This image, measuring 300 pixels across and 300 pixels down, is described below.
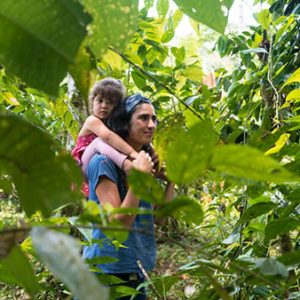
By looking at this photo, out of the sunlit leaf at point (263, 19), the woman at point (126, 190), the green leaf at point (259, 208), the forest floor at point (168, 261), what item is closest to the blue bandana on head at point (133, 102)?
the woman at point (126, 190)

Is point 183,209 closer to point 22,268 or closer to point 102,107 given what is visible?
point 22,268

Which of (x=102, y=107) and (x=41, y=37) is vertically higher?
(x=41, y=37)

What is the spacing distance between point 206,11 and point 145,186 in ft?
0.45

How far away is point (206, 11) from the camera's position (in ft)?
1.02

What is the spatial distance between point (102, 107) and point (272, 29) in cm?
54

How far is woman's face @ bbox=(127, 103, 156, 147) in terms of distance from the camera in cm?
126

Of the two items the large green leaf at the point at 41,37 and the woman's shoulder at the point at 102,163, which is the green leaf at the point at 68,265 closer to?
the large green leaf at the point at 41,37

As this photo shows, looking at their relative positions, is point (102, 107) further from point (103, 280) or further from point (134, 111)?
point (103, 280)

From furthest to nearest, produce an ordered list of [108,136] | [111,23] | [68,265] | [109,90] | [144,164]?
[109,90] < [108,136] < [144,164] < [111,23] < [68,265]

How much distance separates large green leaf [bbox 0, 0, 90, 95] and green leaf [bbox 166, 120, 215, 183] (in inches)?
3.5

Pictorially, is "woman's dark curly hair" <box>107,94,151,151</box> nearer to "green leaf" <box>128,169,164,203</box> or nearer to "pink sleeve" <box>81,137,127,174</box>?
"pink sleeve" <box>81,137,127,174</box>

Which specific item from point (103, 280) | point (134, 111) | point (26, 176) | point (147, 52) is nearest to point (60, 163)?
point (26, 176)

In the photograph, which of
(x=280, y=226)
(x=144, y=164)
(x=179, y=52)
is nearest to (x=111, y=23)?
(x=280, y=226)

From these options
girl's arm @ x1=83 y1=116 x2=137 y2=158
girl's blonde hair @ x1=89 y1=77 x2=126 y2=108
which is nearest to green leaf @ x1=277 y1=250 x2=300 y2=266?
girl's arm @ x1=83 y1=116 x2=137 y2=158
